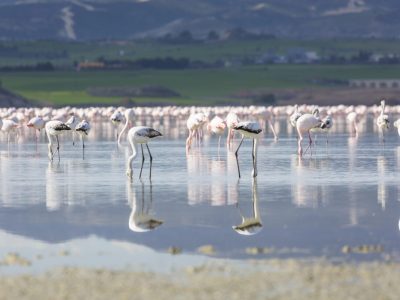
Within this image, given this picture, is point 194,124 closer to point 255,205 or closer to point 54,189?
point 54,189

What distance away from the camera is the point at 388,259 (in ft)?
50.2

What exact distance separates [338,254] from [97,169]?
528 inches

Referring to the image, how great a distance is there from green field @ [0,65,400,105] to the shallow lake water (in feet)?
262

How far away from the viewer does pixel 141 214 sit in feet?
65.1

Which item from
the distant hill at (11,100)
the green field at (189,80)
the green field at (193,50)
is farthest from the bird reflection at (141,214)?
the green field at (193,50)

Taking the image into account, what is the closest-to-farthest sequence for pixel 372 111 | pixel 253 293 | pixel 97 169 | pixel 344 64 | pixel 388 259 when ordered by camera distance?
pixel 253 293, pixel 388 259, pixel 97 169, pixel 372 111, pixel 344 64

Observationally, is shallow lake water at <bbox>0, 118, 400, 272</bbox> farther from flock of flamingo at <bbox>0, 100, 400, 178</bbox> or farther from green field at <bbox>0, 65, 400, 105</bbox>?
green field at <bbox>0, 65, 400, 105</bbox>

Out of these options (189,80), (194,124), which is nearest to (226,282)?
(194,124)

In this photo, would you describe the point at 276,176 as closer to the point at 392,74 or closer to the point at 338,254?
the point at 338,254

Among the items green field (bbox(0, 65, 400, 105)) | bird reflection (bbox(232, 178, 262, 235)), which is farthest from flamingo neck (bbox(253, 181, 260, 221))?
green field (bbox(0, 65, 400, 105))

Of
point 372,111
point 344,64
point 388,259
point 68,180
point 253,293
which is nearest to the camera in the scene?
point 253,293

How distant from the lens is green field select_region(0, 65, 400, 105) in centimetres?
11769

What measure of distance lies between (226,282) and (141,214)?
5.86 meters

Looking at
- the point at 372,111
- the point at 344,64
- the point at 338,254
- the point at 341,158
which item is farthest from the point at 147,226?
the point at 344,64
